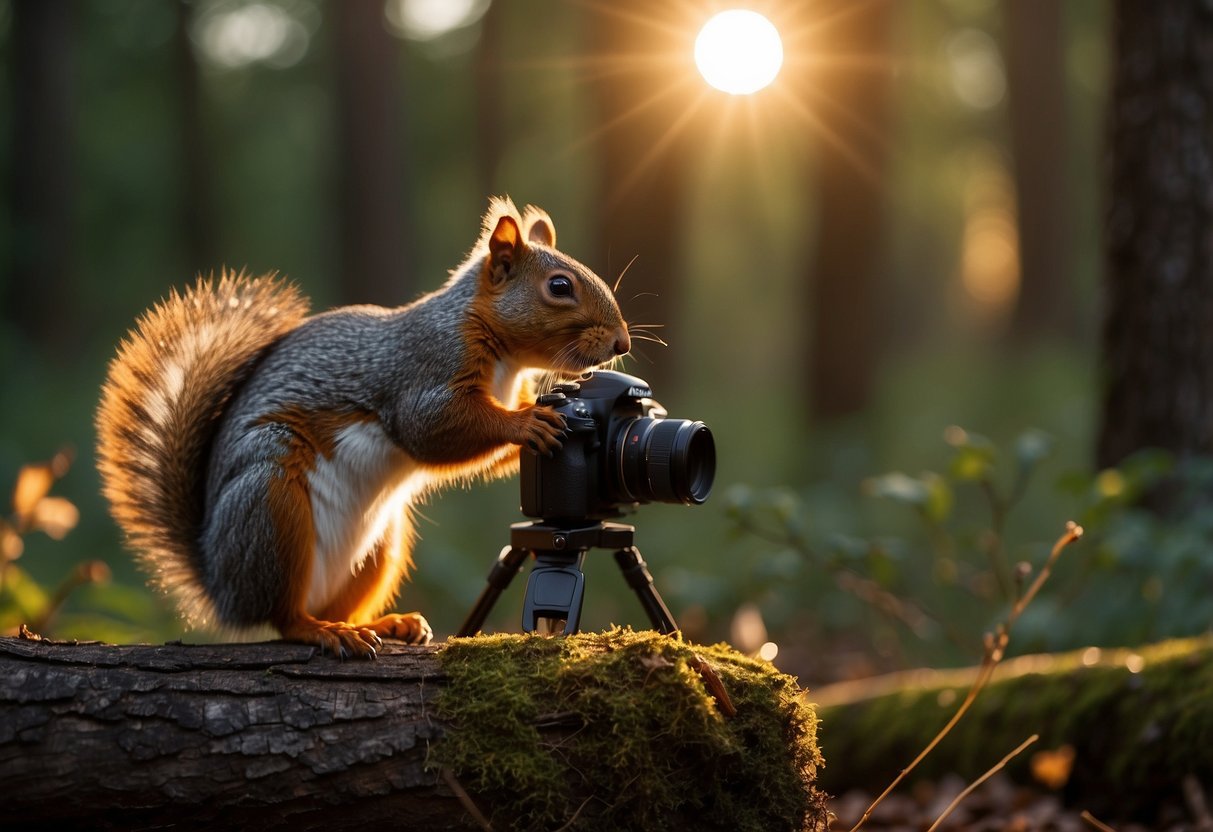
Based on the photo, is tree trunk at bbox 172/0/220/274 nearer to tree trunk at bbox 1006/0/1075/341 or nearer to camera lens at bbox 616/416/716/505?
tree trunk at bbox 1006/0/1075/341

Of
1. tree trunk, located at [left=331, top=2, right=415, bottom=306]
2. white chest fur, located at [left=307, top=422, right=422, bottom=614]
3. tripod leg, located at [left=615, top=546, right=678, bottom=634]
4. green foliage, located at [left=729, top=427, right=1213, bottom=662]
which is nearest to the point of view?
tripod leg, located at [left=615, top=546, right=678, bottom=634]

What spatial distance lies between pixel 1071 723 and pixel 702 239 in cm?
2229

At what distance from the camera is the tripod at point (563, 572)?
86.5 inches

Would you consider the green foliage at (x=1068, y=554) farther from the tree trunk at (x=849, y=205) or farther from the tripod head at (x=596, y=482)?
the tree trunk at (x=849, y=205)

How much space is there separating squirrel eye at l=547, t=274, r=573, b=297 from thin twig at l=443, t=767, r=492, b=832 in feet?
3.43

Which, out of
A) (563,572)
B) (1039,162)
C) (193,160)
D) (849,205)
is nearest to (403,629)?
(563,572)

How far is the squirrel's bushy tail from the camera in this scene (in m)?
2.55

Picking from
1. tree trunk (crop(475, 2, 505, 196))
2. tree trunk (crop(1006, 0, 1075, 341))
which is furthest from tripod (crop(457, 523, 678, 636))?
tree trunk (crop(475, 2, 505, 196))

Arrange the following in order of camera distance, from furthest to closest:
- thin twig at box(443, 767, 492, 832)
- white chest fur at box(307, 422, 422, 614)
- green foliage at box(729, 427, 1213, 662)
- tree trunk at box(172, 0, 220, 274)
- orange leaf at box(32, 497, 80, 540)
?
tree trunk at box(172, 0, 220, 274) < green foliage at box(729, 427, 1213, 662) < orange leaf at box(32, 497, 80, 540) < white chest fur at box(307, 422, 422, 614) < thin twig at box(443, 767, 492, 832)

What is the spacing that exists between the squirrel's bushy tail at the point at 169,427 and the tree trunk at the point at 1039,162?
10394 millimetres

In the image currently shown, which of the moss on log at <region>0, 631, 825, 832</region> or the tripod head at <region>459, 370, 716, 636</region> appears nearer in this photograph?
Answer: the moss on log at <region>0, 631, 825, 832</region>

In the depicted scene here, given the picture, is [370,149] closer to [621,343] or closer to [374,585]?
[374,585]

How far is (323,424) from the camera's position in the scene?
2445 mm

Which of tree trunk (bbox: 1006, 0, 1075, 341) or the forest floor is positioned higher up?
tree trunk (bbox: 1006, 0, 1075, 341)
